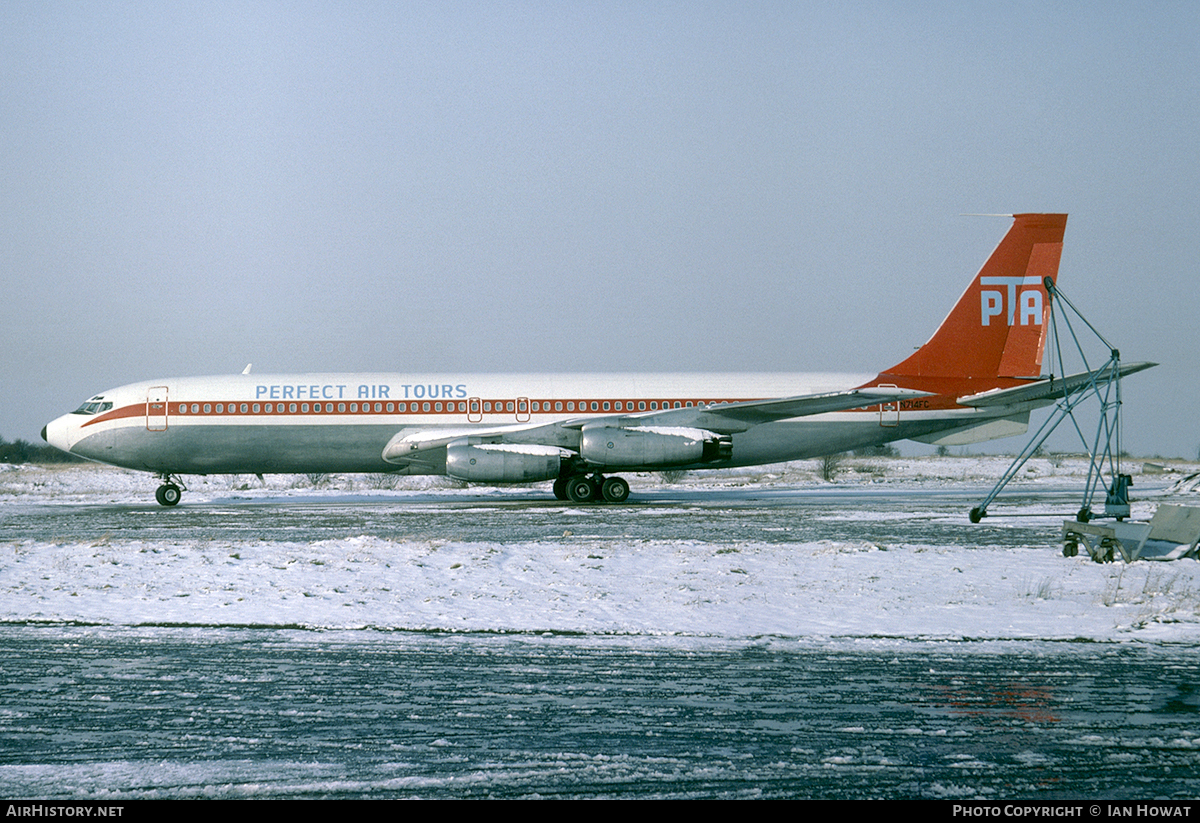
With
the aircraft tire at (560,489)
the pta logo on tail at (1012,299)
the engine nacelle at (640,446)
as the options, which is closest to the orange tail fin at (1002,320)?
the pta logo on tail at (1012,299)

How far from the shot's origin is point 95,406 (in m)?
25.8

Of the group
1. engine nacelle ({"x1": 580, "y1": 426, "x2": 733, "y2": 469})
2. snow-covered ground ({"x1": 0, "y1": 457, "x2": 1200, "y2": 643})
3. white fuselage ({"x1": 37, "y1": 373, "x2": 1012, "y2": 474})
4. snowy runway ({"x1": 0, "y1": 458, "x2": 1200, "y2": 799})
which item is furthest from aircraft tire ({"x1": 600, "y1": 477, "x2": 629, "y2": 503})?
snowy runway ({"x1": 0, "y1": 458, "x2": 1200, "y2": 799})

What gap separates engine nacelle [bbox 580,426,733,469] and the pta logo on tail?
899cm

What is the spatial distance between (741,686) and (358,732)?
2471mm

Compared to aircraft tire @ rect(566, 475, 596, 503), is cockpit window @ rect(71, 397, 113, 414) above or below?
above

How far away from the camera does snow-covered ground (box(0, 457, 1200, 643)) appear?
8.88 metres

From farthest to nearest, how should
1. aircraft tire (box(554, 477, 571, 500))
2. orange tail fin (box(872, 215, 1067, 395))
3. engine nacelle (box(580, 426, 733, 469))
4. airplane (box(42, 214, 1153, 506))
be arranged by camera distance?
orange tail fin (box(872, 215, 1067, 395)) → aircraft tire (box(554, 477, 571, 500)) → airplane (box(42, 214, 1153, 506)) → engine nacelle (box(580, 426, 733, 469))

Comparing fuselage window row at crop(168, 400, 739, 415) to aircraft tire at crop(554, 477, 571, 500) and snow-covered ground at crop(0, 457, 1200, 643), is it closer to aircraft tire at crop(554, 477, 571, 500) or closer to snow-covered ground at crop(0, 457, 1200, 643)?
aircraft tire at crop(554, 477, 571, 500)

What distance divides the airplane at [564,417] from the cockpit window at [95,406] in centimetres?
6

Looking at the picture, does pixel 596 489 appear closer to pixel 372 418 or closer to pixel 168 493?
pixel 372 418

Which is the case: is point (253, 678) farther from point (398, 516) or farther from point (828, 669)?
point (398, 516)

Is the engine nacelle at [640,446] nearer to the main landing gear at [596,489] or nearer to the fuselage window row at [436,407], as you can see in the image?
the main landing gear at [596,489]

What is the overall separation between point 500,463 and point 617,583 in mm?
12313

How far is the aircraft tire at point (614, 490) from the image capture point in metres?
24.6
